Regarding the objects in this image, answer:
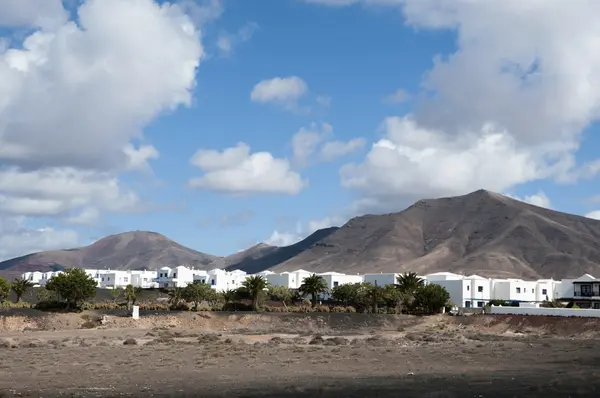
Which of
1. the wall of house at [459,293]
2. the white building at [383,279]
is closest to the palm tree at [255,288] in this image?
the wall of house at [459,293]

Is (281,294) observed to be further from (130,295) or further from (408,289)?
(130,295)

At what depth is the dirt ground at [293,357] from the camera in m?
29.6

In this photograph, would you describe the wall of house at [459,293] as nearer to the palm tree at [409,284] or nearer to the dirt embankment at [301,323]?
the palm tree at [409,284]

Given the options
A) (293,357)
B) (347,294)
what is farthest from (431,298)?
(293,357)

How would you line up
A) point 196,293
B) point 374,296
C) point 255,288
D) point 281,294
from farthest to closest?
point 281,294
point 374,296
point 196,293
point 255,288

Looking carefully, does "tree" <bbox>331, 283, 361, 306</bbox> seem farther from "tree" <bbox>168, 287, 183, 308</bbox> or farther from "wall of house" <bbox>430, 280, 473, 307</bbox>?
"wall of house" <bbox>430, 280, 473, 307</bbox>

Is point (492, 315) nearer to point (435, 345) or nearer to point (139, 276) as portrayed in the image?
point (435, 345)

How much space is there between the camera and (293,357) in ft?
145

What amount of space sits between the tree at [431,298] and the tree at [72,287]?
1563 inches

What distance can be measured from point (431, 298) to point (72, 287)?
1679 inches

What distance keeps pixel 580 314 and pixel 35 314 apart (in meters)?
57.7

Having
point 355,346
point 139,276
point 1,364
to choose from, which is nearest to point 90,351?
point 1,364

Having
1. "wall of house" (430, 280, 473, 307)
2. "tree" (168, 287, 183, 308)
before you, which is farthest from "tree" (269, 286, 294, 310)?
"wall of house" (430, 280, 473, 307)

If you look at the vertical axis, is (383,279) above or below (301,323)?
above
